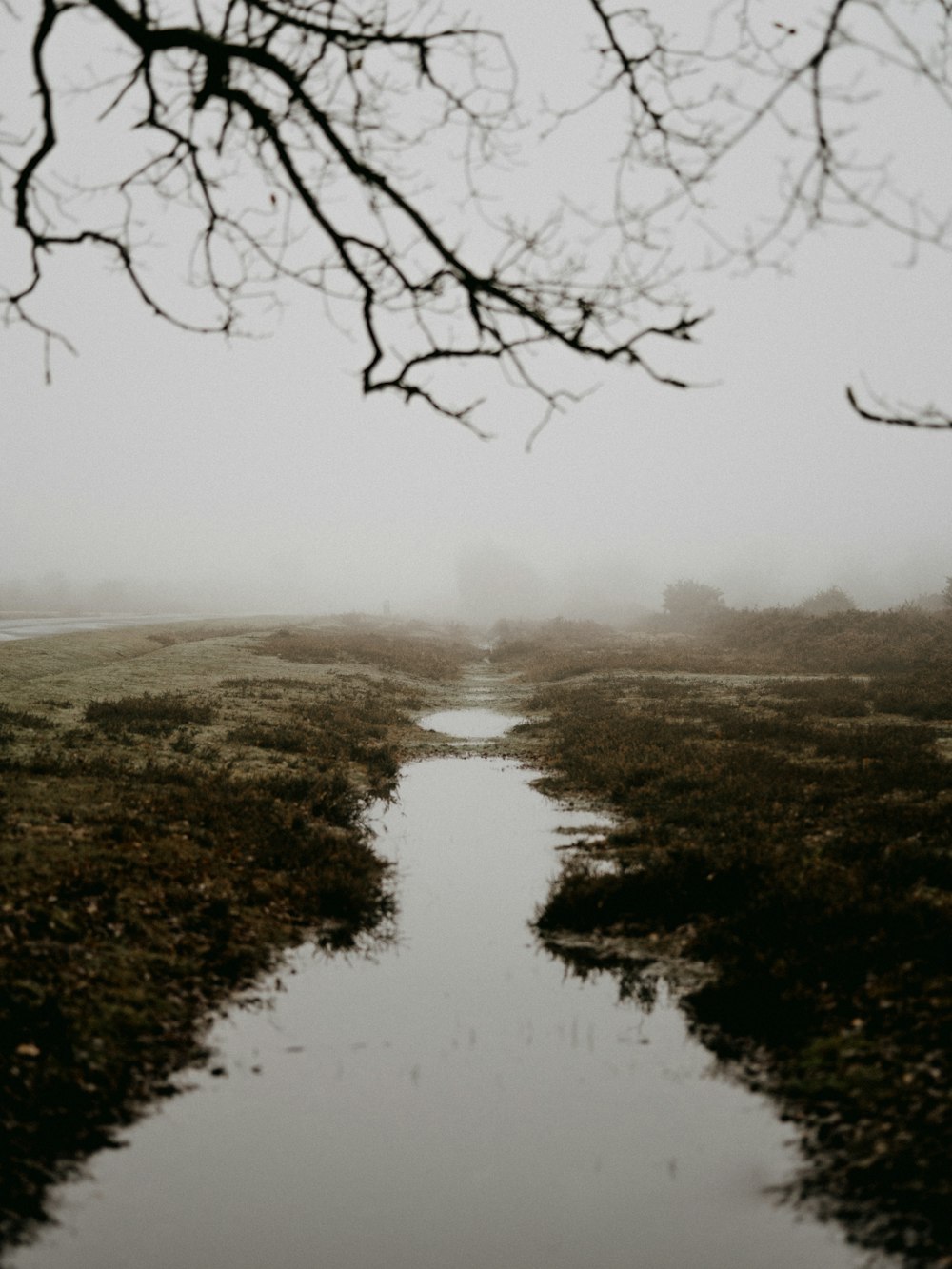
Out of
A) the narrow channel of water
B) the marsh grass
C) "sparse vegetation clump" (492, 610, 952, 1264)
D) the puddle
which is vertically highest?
the marsh grass

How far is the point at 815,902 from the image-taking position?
27.2 ft

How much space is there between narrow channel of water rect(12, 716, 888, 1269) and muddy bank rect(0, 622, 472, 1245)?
0.52 metres

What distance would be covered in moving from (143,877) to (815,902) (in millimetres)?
7663

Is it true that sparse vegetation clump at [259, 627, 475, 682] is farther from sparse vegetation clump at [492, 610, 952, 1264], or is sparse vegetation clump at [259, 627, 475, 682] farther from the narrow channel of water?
the narrow channel of water

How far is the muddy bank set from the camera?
588cm

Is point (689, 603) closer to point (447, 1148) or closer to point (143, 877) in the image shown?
point (143, 877)

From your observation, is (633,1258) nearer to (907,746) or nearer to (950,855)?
(950,855)

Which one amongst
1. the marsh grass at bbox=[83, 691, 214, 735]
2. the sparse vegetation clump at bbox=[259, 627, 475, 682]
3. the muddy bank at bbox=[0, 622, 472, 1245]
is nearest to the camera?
the muddy bank at bbox=[0, 622, 472, 1245]

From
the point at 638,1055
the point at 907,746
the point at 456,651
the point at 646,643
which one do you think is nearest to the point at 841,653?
the point at 646,643

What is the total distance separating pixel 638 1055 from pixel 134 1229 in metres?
3.93

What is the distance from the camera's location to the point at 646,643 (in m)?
49.0

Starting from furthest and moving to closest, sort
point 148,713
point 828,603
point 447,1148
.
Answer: point 828,603
point 148,713
point 447,1148

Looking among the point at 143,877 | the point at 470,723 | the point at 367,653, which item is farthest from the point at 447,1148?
the point at 367,653

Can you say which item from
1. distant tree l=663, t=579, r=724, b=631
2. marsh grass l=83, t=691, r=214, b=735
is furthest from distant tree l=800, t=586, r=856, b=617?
marsh grass l=83, t=691, r=214, b=735
